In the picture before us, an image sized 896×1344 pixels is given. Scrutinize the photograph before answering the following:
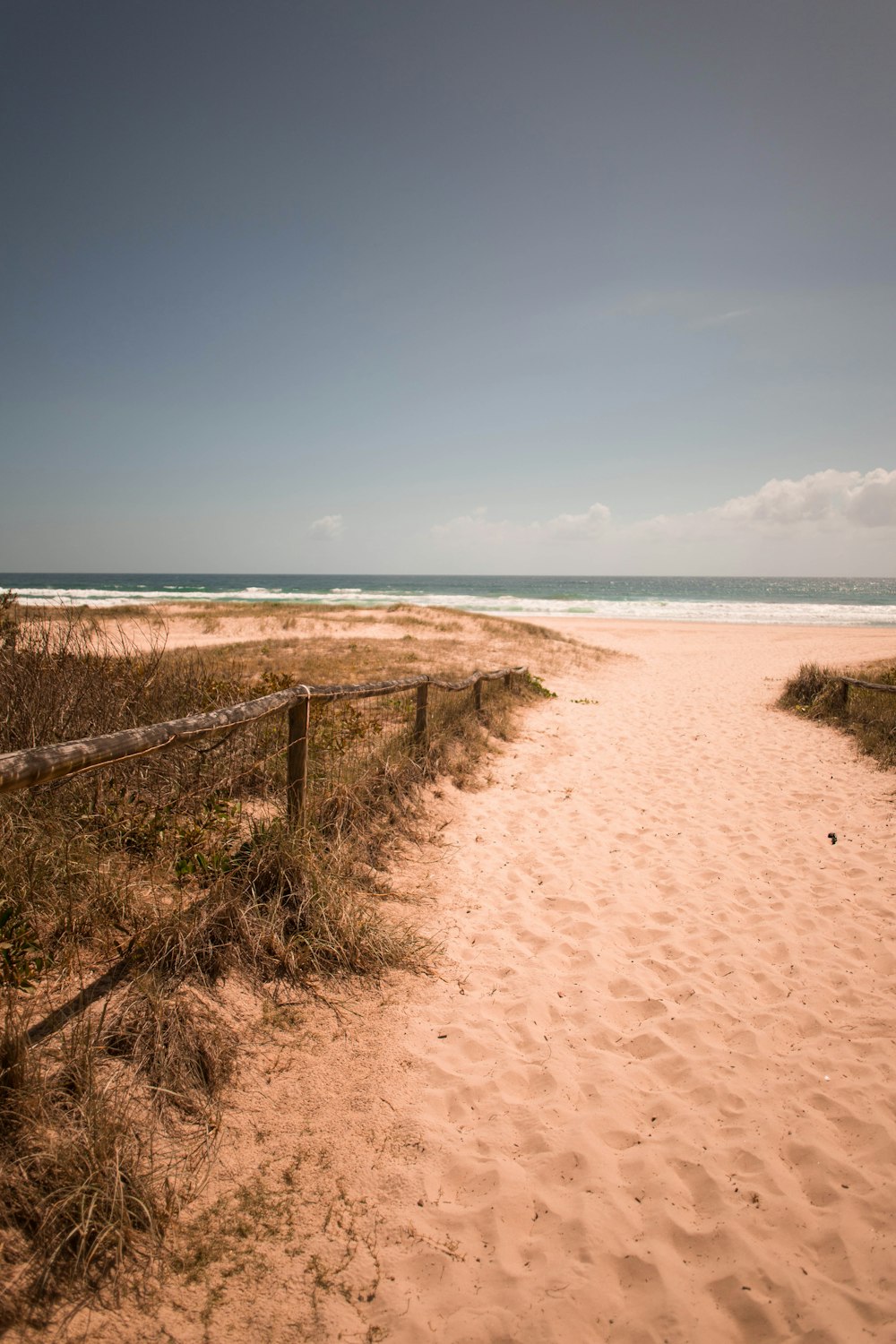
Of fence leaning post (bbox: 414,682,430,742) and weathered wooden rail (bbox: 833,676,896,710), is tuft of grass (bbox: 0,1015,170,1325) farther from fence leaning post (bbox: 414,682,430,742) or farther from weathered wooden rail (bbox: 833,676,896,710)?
weathered wooden rail (bbox: 833,676,896,710)

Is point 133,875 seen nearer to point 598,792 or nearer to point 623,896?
point 623,896

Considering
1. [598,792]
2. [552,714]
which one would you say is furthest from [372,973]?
A: [552,714]

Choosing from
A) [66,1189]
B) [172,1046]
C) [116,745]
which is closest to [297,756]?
[116,745]

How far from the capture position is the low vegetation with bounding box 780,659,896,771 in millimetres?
8680

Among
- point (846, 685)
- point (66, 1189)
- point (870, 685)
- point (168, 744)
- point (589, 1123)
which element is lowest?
point (589, 1123)

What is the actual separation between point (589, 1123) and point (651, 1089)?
15.8 inches

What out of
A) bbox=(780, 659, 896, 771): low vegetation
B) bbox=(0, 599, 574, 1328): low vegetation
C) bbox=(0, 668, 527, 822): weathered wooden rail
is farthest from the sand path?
bbox=(780, 659, 896, 771): low vegetation

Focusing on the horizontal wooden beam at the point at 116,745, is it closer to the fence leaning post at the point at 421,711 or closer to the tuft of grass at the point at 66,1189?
the tuft of grass at the point at 66,1189

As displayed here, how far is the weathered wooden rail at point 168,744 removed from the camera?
2.25 metres

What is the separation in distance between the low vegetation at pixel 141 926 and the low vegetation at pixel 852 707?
646 cm

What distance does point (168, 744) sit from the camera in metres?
3.13

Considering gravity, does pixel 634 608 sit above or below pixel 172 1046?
above

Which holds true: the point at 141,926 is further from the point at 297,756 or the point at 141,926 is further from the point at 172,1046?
the point at 297,756

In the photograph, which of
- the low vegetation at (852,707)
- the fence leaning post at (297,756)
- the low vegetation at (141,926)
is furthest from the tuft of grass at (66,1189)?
the low vegetation at (852,707)
